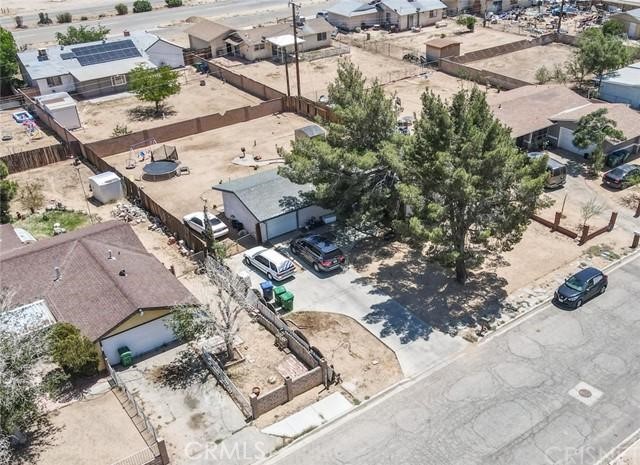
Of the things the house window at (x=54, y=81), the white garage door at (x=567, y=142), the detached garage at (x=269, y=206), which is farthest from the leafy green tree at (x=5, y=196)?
the white garage door at (x=567, y=142)

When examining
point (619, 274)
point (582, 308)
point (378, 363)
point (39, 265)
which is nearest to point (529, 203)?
point (582, 308)

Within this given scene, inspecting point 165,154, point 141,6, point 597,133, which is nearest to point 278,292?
point 165,154

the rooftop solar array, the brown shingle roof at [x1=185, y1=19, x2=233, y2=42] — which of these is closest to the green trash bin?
the rooftop solar array

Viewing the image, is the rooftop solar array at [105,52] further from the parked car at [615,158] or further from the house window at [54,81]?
the parked car at [615,158]

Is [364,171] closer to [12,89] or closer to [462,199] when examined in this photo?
[462,199]

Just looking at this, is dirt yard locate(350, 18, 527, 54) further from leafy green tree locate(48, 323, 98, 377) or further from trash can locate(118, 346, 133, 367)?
leafy green tree locate(48, 323, 98, 377)

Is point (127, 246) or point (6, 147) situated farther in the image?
point (6, 147)

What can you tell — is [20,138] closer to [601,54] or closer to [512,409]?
[512,409]
